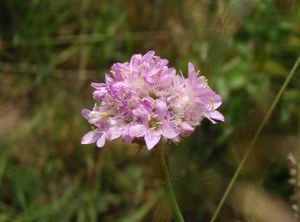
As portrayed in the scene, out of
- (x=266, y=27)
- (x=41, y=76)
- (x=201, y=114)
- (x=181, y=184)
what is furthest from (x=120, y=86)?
(x=41, y=76)

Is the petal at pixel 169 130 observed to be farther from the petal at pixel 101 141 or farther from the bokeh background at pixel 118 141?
the bokeh background at pixel 118 141

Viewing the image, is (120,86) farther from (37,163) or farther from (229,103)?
(37,163)

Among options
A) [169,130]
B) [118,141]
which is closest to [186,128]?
[169,130]

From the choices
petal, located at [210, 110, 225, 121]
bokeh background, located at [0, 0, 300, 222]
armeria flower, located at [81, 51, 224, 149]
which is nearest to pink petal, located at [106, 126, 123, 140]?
armeria flower, located at [81, 51, 224, 149]

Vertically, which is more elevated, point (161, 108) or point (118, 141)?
point (161, 108)

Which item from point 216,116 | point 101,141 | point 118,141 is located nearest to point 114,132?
point 101,141

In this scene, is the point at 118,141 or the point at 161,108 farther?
the point at 118,141

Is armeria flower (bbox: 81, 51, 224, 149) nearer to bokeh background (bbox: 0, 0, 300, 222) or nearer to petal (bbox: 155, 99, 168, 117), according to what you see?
petal (bbox: 155, 99, 168, 117)

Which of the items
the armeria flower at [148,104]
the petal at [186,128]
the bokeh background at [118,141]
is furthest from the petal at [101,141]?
the bokeh background at [118,141]

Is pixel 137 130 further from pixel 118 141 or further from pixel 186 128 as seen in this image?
pixel 118 141
